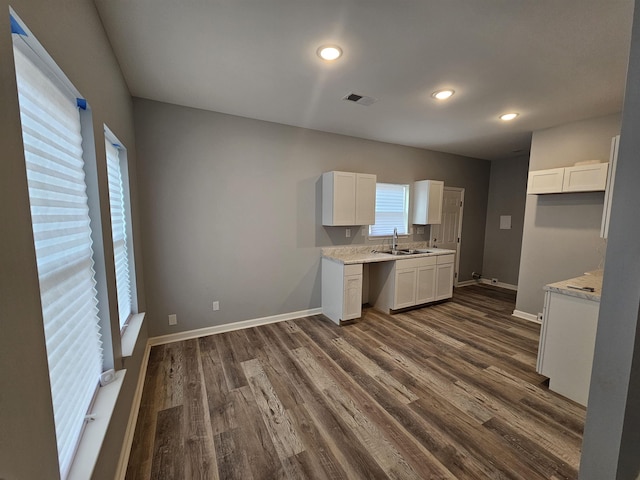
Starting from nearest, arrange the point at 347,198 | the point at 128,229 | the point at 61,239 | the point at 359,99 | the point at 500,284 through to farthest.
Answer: the point at 61,239, the point at 128,229, the point at 359,99, the point at 347,198, the point at 500,284

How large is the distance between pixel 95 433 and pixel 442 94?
3.55m

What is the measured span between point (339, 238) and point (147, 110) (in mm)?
2849

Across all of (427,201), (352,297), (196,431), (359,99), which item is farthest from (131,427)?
(427,201)

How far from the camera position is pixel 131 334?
2.10m

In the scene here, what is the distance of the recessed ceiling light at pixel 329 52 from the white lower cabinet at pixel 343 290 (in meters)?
2.29

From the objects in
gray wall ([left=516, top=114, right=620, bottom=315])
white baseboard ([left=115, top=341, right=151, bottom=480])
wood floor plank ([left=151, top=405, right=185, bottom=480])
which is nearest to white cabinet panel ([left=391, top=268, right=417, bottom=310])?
gray wall ([left=516, top=114, right=620, bottom=315])

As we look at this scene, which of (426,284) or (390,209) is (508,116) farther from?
(426,284)

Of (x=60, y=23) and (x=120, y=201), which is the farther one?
(x=120, y=201)

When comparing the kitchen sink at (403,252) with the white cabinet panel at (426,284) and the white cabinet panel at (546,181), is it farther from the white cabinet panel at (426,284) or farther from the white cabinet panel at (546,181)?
the white cabinet panel at (546,181)

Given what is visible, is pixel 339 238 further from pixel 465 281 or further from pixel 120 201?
pixel 465 281

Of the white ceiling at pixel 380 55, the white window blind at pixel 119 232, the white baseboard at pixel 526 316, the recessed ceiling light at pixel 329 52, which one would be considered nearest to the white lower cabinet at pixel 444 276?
the white baseboard at pixel 526 316

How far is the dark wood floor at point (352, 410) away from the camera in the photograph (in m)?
1.59

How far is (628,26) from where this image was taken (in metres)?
1.64

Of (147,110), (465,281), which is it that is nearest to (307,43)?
(147,110)
